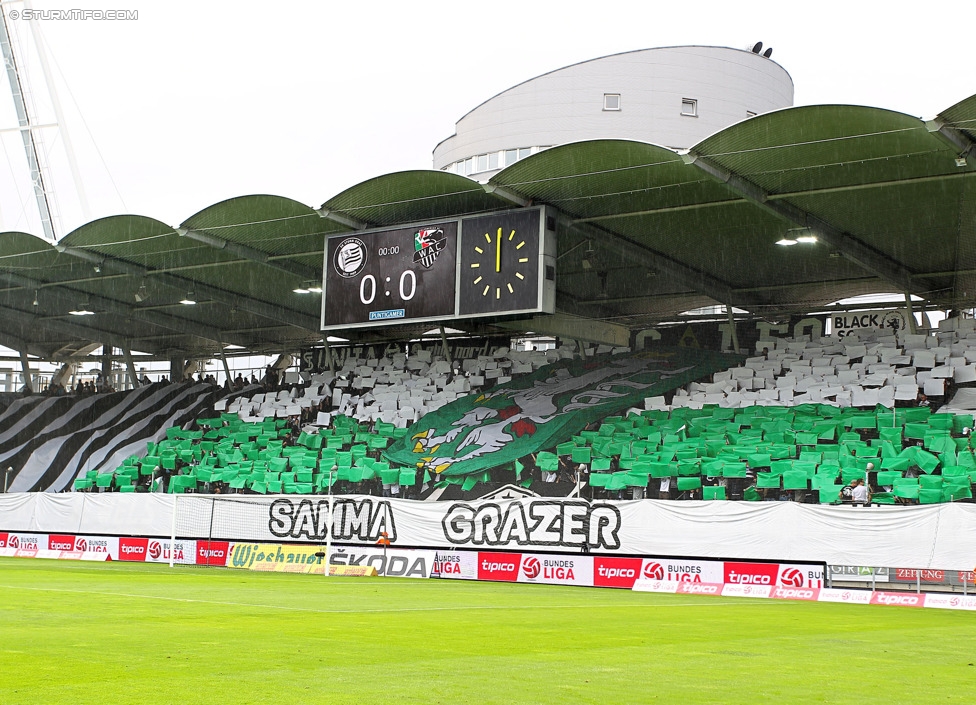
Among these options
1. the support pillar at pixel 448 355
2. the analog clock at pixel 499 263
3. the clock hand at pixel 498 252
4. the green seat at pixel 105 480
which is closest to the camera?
the analog clock at pixel 499 263

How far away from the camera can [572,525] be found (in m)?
23.3

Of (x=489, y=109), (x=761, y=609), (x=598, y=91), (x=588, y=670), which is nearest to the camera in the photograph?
(x=588, y=670)

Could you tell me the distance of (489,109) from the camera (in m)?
63.1

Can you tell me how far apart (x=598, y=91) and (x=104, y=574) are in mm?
43198

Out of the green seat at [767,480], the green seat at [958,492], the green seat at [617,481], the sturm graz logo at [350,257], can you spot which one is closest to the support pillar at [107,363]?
the sturm graz logo at [350,257]

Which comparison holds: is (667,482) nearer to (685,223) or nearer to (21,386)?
(685,223)

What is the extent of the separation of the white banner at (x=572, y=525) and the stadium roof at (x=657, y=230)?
6.92m

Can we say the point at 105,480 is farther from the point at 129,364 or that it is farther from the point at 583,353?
the point at 583,353

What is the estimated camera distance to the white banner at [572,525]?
64.9ft

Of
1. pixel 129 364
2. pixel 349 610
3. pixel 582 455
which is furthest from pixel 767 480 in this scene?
pixel 129 364

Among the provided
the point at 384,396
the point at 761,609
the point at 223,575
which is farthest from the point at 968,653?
the point at 384,396

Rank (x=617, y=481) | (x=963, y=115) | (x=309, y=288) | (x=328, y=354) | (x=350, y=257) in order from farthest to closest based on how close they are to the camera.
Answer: (x=328, y=354)
(x=309, y=288)
(x=350, y=257)
(x=617, y=481)
(x=963, y=115)

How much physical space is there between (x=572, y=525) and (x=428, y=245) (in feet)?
25.6

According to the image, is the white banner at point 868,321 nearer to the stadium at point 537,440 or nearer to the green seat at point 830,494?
the stadium at point 537,440
